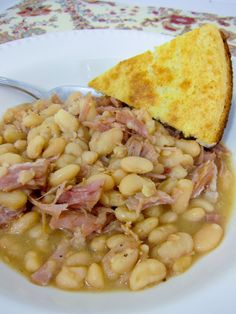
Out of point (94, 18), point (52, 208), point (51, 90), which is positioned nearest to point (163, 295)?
point (52, 208)

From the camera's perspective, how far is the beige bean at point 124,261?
4.74ft

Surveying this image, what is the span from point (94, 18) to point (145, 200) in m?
1.78

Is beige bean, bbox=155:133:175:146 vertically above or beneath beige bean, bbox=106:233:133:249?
above

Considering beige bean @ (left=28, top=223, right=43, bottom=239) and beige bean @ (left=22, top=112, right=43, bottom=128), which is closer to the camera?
beige bean @ (left=28, top=223, right=43, bottom=239)

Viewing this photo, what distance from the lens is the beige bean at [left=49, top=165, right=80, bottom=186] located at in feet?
5.28

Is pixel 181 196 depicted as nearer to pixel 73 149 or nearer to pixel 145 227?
pixel 145 227

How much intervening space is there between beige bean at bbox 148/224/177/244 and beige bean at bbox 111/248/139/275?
0.11 m

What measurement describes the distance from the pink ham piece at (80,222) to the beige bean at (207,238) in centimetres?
35

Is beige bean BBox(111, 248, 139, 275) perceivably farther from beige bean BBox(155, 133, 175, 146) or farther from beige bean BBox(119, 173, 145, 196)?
beige bean BBox(155, 133, 175, 146)

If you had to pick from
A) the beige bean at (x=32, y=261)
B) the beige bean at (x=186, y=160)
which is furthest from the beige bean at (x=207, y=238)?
→ the beige bean at (x=32, y=261)

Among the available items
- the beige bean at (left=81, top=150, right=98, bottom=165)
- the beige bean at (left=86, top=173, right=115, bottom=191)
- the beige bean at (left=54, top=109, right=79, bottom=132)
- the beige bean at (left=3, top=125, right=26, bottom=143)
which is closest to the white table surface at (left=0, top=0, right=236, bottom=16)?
the beige bean at (left=3, top=125, right=26, bottom=143)

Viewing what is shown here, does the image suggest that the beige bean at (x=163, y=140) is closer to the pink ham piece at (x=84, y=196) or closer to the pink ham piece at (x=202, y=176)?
the pink ham piece at (x=202, y=176)

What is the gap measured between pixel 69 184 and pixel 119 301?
481 mm

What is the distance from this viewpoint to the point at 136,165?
5.35ft
